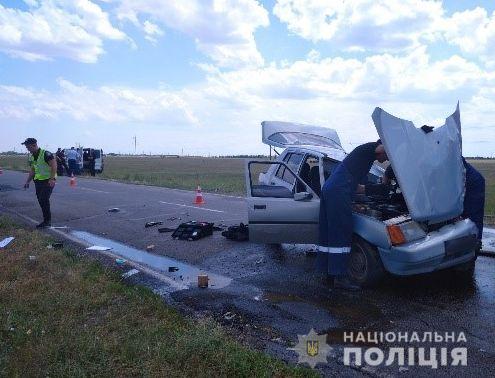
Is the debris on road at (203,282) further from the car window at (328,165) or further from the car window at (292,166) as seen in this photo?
the car window at (328,165)

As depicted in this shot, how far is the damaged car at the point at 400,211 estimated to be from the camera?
5.49 metres

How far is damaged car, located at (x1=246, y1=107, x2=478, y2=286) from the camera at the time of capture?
5488 millimetres

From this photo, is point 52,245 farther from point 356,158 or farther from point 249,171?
point 356,158

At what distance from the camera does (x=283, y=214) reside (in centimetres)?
678

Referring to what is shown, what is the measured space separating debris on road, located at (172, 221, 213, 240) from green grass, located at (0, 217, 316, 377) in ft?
10.3

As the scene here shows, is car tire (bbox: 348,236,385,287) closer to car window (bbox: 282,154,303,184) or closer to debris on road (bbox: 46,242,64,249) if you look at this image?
car window (bbox: 282,154,303,184)

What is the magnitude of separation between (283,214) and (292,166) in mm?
1318

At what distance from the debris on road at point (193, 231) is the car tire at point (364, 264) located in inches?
157

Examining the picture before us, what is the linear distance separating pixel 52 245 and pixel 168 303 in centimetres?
394

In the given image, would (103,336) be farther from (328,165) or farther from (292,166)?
(292,166)

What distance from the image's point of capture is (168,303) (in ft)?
18.1

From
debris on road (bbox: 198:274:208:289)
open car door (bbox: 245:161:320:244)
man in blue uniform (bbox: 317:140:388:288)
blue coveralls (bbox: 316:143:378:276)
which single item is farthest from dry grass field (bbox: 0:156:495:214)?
debris on road (bbox: 198:274:208:289)

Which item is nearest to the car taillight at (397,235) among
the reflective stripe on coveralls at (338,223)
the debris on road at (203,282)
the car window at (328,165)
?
the reflective stripe on coveralls at (338,223)

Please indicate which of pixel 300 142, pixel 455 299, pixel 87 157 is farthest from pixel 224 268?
pixel 87 157
